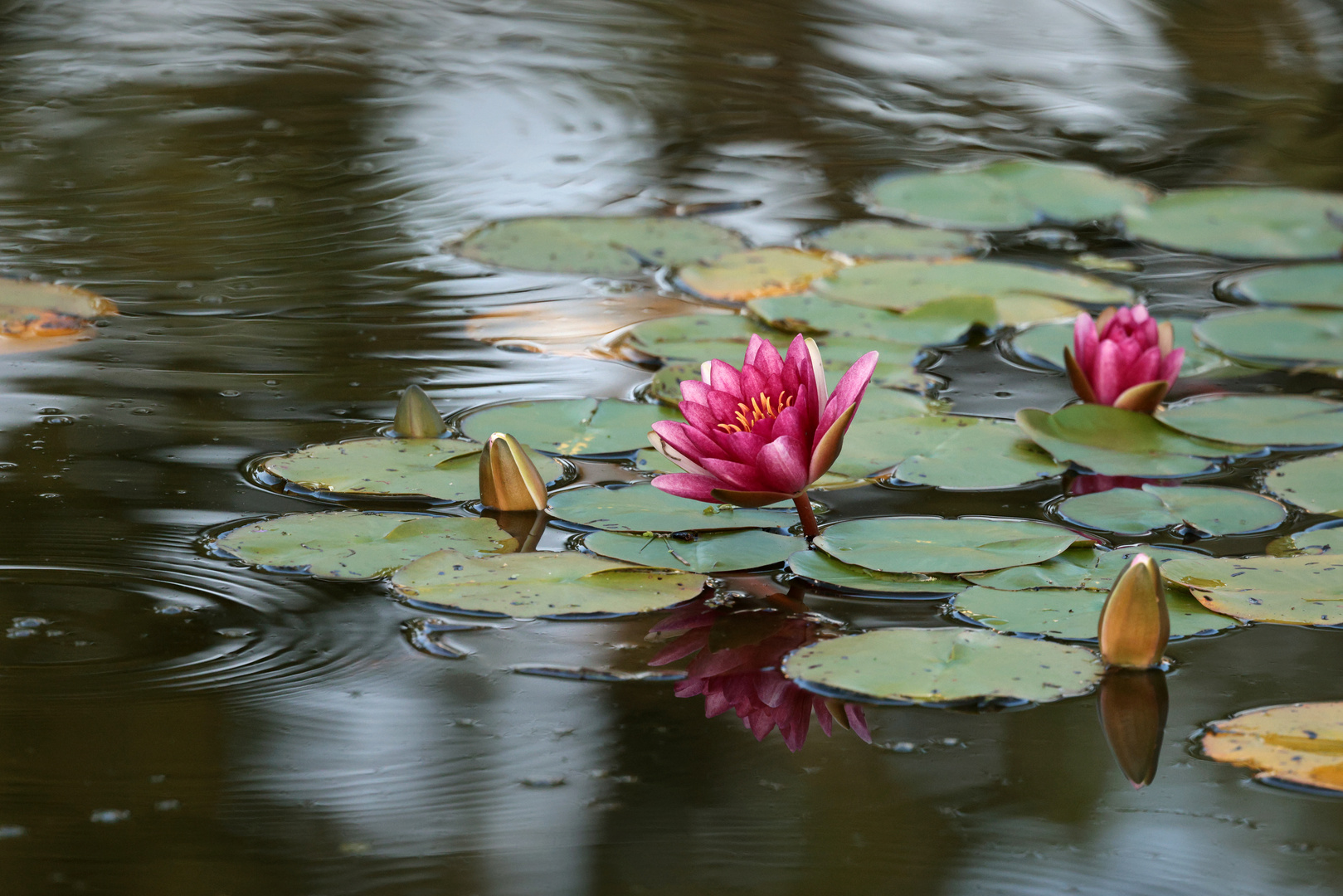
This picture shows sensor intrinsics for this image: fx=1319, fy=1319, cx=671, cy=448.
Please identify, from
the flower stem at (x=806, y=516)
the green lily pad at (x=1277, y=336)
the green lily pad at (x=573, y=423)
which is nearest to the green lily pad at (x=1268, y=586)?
the flower stem at (x=806, y=516)

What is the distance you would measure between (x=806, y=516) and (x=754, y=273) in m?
1.18

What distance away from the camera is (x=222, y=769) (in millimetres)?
1165

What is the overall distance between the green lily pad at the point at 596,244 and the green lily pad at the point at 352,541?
1.19 metres

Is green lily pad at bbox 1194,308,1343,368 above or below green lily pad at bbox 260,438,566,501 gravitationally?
above

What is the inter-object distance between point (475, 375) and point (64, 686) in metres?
1.01

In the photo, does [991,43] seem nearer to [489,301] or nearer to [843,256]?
[843,256]

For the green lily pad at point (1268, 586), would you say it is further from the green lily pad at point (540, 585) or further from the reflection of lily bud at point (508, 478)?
the reflection of lily bud at point (508, 478)

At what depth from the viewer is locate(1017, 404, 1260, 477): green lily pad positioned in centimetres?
188

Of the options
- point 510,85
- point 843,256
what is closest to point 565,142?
point 510,85

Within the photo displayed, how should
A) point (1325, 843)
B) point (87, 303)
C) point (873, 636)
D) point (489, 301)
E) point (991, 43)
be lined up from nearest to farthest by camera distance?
point (1325, 843)
point (873, 636)
point (87, 303)
point (489, 301)
point (991, 43)

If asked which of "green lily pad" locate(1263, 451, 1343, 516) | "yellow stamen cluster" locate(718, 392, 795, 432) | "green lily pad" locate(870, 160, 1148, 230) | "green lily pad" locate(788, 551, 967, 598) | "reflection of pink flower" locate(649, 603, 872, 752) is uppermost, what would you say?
"yellow stamen cluster" locate(718, 392, 795, 432)

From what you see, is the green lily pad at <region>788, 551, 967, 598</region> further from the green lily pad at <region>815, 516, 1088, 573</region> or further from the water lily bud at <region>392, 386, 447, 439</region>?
the water lily bud at <region>392, 386, 447, 439</region>

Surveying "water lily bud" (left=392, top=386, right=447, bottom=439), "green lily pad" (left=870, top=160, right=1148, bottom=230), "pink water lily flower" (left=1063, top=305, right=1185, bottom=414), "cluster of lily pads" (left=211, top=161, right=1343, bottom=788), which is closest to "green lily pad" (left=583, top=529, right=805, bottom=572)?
"cluster of lily pads" (left=211, top=161, right=1343, bottom=788)

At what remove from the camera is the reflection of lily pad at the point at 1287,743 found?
1.17 metres
